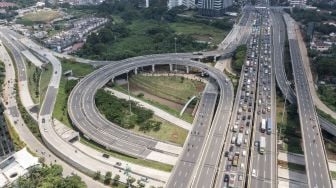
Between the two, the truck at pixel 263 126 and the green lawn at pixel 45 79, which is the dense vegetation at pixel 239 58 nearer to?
the truck at pixel 263 126

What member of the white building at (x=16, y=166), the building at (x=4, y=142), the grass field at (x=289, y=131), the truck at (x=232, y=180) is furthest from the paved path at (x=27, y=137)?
the grass field at (x=289, y=131)

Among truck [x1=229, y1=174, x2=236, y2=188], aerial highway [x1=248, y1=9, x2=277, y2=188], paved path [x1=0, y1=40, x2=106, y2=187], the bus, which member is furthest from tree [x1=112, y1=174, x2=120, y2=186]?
the bus

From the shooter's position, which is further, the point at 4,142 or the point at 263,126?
the point at 263,126

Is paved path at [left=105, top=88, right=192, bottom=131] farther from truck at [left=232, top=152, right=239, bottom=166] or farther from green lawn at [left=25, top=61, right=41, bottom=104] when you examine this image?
green lawn at [left=25, top=61, right=41, bottom=104]

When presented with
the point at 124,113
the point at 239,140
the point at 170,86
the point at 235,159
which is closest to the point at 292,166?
the point at 239,140

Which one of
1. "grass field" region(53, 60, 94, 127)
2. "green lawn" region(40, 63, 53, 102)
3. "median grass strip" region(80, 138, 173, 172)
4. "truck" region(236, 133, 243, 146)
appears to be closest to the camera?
"median grass strip" region(80, 138, 173, 172)

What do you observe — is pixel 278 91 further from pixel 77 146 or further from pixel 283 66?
pixel 77 146

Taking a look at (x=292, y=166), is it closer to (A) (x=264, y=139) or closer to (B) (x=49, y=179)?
(A) (x=264, y=139)
